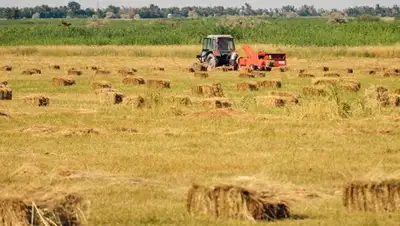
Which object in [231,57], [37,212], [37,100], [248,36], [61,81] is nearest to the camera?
[37,212]

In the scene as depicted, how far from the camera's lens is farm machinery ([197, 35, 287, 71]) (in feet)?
156

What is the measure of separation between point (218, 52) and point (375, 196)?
119ft

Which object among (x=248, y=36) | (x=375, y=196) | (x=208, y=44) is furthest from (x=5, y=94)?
(x=248, y=36)

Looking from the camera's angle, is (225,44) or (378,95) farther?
(225,44)

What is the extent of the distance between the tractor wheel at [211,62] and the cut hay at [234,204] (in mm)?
35915

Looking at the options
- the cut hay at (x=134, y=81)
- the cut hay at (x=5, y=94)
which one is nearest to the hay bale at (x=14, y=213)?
the cut hay at (x=5, y=94)

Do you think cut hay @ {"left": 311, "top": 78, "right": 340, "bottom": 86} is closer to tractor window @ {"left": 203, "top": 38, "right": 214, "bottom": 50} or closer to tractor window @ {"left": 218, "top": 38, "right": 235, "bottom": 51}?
tractor window @ {"left": 218, "top": 38, "right": 235, "bottom": 51}

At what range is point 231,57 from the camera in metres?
48.7

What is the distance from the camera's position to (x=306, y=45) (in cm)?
6619

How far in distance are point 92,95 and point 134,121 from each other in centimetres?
831

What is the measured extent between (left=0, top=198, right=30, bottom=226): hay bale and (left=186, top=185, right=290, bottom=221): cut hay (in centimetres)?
228

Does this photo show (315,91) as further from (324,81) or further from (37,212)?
(37,212)

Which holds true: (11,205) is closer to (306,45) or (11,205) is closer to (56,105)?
(56,105)

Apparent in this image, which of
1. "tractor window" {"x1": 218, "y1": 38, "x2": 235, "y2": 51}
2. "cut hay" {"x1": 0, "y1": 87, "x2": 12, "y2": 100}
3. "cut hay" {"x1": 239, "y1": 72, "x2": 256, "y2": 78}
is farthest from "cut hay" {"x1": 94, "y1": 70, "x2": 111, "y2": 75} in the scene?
"cut hay" {"x1": 0, "y1": 87, "x2": 12, "y2": 100}
